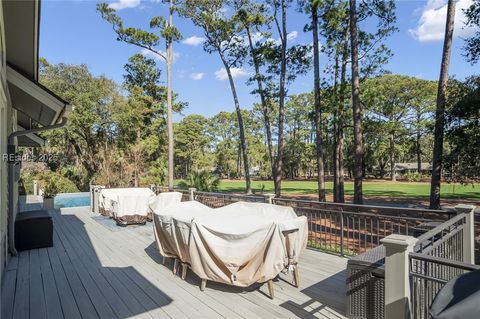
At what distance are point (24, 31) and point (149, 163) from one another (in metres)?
15.8

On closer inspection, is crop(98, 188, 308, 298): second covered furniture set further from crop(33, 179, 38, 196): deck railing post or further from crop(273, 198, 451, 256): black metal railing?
crop(33, 179, 38, 196): deck railing post

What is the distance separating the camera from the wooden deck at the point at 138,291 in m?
3.22

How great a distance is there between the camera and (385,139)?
3450 cm

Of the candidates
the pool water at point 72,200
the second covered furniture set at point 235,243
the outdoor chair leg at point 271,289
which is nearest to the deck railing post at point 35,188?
the pool water at point 72,200

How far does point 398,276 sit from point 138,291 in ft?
10.1

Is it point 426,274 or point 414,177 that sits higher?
point 426,274

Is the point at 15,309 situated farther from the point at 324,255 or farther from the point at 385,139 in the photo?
the point at 385,139

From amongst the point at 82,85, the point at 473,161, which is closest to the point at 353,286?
the point at 473,161

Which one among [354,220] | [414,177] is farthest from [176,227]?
[414,177]

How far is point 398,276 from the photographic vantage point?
2227mm

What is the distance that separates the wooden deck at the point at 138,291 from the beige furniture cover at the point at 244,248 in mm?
321

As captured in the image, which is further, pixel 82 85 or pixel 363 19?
pixel 82 85

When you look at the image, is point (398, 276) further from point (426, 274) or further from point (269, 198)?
point (269, 198)

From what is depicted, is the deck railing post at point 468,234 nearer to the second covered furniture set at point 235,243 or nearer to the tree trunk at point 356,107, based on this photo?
the second covered furniture set at point 235,243
